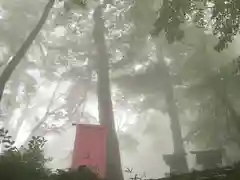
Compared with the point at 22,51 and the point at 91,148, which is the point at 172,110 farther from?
the point at 22,51

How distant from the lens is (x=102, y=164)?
2.61 meters

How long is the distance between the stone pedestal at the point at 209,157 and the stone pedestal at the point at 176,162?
11 cm

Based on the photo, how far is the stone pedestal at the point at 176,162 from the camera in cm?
263

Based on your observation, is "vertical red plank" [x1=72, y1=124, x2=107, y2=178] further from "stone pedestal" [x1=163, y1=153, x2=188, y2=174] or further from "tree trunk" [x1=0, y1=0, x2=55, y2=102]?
"tree trunk" [x1=0, y1=0, x2=55, y2=102]

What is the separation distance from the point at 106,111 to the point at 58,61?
2.12ft

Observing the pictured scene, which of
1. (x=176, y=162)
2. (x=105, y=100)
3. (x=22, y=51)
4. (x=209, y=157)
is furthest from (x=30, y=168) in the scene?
(x=209, y=157)

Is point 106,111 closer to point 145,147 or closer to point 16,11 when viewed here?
point 145,147

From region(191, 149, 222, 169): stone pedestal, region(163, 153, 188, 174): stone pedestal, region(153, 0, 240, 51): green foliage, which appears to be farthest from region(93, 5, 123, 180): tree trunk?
region(191, 149, 222, 169): stone pedestal

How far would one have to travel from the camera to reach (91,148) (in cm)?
265

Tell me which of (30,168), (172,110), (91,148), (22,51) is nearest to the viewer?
(30,168)

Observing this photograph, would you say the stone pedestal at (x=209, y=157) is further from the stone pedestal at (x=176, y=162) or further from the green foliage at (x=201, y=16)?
the green foliage at (x=201, y=16)

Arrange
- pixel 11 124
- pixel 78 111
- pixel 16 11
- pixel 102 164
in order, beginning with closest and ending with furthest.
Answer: pixel 102 164 < pixel 11 124 < pixel 78 111 < pixel 16 11

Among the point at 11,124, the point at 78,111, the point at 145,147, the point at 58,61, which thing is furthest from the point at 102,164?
the point at 58,61

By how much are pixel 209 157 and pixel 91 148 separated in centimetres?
93
